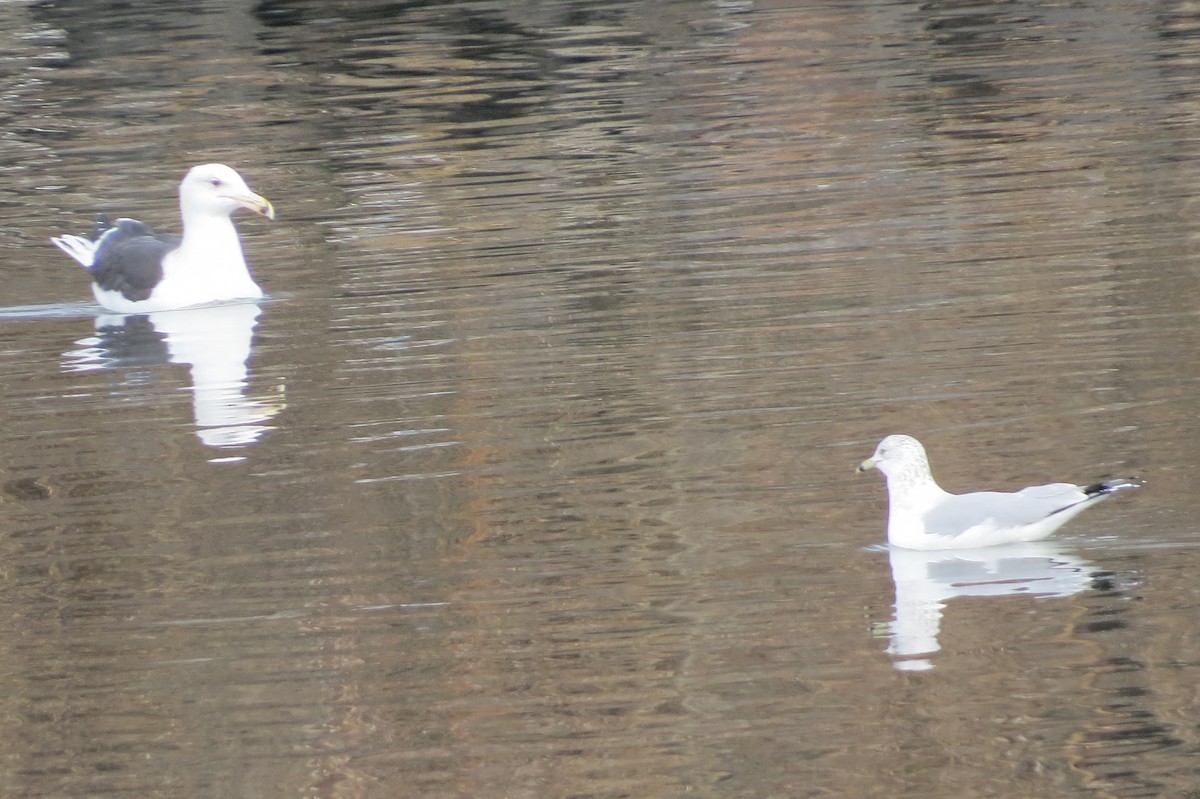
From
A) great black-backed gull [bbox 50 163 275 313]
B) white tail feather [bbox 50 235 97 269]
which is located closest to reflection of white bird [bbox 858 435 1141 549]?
great black-backed gull [bbox 50 163 275 313]

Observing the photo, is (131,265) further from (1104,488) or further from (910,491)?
(1104,488)

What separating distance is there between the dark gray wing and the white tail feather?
0.31 m

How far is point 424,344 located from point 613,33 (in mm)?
16459

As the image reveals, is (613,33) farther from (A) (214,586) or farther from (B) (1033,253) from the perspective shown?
(A) (214,586)

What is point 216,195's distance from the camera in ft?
50.5

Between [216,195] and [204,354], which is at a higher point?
[216,195]

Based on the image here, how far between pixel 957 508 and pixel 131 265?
25.8 ft

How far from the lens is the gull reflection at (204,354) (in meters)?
11.3

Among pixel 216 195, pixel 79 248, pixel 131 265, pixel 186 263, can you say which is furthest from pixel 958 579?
pixel 79 248

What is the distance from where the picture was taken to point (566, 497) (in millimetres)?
9430

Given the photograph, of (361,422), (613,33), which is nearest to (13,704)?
(361,422)

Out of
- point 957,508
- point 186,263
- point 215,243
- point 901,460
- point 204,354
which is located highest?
point 901,460

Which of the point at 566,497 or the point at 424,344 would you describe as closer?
the point at 566,497

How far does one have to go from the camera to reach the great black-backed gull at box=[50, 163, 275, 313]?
14.7 m
